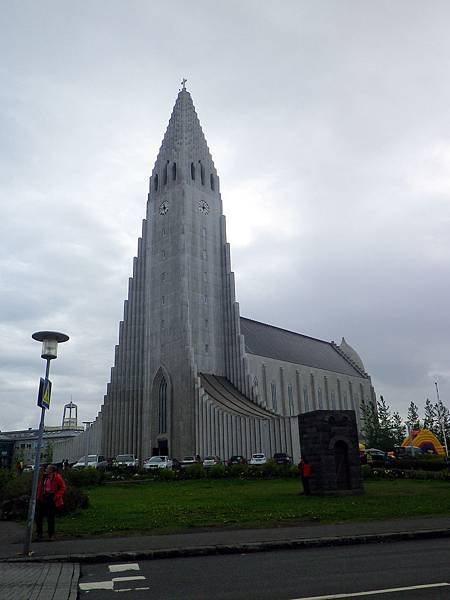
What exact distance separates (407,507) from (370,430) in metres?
57.8

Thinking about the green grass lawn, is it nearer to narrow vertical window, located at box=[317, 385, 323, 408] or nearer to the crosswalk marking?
the crosswalk marking

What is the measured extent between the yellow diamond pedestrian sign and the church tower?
49420mm

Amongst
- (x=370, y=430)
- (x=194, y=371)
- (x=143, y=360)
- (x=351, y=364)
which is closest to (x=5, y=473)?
(x=194, y=371)

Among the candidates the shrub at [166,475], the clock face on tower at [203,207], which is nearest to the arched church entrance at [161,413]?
the clock face on tower at [203,207]

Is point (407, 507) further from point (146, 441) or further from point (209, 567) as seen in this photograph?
point (146, 441)

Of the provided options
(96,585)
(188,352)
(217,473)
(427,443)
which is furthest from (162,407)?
(96,585)

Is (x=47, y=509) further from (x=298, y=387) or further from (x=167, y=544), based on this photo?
(x=298, y=387)

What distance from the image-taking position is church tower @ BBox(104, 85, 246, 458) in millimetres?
65438

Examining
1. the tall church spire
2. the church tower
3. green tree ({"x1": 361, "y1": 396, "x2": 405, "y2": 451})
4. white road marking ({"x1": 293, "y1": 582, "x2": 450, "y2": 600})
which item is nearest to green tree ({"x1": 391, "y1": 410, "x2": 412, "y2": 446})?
green tree ({"x1": 361, "y1": 396, "x2": 405, "y2": 451})

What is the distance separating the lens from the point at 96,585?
8.49 meters

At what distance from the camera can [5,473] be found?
22.3 m

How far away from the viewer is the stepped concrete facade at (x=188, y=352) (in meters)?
60.4

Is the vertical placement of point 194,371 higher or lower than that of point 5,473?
higher

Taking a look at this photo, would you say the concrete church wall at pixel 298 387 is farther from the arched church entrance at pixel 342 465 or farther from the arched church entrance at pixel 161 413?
the arched church entrance at pixel 342 465
